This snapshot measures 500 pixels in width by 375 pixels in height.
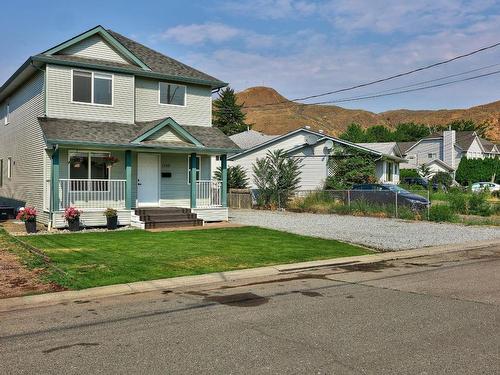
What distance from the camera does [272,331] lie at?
19.8ft

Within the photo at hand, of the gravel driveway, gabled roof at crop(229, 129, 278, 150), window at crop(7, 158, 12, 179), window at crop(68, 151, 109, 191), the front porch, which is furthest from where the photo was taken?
gabled roof at crop(229, 129, 278, 150)

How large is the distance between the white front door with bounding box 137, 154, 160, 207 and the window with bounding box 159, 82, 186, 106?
9.29 ft

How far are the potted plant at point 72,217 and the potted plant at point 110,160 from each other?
2.91 m

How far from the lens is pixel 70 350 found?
540cm

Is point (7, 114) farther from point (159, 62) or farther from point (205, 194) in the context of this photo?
point (205, 194)

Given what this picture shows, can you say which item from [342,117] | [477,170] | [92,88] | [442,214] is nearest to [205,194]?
[92,88]

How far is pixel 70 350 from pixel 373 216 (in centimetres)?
2020

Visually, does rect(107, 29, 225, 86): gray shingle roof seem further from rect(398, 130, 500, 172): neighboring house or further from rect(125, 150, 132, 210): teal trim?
rect(398, 130, 500, 172): neighboring house

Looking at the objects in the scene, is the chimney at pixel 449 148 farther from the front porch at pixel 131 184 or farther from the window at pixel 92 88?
the window at pixel 92 88

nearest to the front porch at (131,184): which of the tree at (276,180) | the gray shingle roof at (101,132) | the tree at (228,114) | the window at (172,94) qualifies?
the gray shingle roof at (101,132)

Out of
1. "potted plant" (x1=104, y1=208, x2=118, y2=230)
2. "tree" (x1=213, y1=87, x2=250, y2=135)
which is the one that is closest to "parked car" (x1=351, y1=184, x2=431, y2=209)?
"potted plant" (x1=104, y1=208, x2=118, y2=230)

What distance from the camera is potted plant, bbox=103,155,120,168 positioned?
19.5 metres

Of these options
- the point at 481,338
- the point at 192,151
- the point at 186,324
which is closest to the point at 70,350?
the point at 186,324

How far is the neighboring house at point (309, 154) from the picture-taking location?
115 ft
